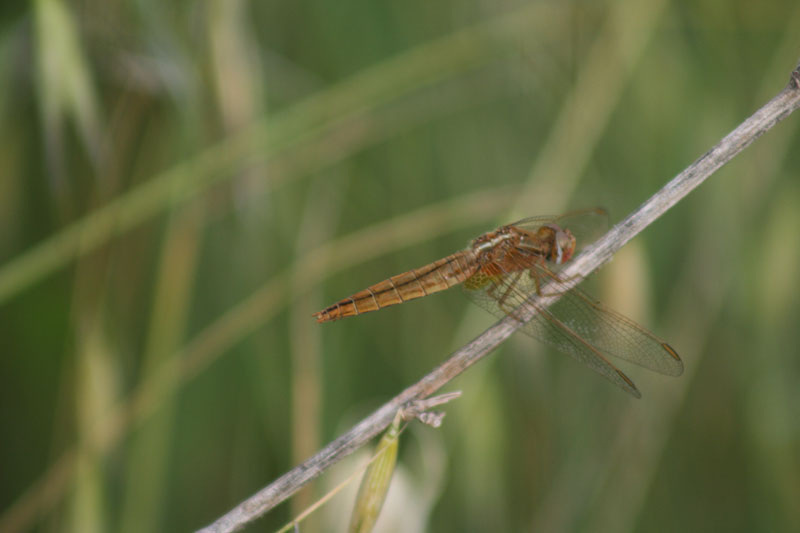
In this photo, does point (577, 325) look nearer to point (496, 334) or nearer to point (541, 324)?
point (541, 324)

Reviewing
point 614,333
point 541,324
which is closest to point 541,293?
point 541,324

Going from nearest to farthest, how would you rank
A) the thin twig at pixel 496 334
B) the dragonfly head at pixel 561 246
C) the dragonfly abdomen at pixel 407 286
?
the thin twig at pixel 496 334, the dragonfly abdomen at pixel 407 286, the dragonfly head at pixel 561 246

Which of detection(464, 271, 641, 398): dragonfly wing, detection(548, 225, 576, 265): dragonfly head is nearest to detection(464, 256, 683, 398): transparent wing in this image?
detection(464, 271, 641, 398): dragonfly wing

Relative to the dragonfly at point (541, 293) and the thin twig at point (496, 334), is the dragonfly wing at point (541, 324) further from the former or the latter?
the thin twig at point (496, 334)

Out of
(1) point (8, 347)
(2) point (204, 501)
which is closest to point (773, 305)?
(2) point (204, 501)

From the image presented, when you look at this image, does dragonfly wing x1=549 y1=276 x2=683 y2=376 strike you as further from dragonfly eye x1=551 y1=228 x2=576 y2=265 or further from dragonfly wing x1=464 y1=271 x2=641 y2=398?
dragonfly eye x1=551 y1=228 x2=576 y2=265

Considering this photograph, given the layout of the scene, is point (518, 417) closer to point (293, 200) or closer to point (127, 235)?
point (293, 200)

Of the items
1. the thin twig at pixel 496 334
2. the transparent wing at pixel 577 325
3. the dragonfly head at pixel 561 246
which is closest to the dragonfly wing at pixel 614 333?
the transparent wing at pixel 577 325
